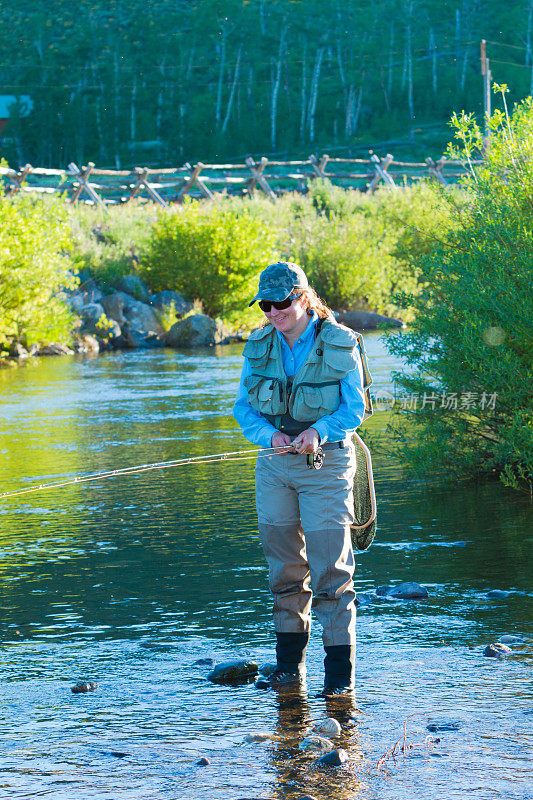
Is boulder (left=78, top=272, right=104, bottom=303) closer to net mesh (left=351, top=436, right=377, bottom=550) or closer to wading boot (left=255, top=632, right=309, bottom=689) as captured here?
net mesh (left=351, top=436, right=377, bottom=550)

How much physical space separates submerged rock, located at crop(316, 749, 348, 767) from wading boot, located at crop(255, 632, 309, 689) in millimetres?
965

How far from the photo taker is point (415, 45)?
122 meters

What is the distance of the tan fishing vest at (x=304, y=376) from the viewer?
5195 millimetres

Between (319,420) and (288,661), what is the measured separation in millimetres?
1224

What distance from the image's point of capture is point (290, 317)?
209 inches

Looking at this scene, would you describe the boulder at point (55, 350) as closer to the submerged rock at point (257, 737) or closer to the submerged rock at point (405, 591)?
the submerged rock at point (405, 591)

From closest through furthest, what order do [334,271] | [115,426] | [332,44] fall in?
1. [115,426]
2. [334,271]
3. [332,44]

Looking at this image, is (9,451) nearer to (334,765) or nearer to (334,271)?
(334,765)

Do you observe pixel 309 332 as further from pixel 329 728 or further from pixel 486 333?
pixel 486 333

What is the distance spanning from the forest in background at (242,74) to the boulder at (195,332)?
52.5 meters

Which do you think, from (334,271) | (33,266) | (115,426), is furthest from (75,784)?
(334,271)

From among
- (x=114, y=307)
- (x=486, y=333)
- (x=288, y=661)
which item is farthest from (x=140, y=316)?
(x=288, y=661)

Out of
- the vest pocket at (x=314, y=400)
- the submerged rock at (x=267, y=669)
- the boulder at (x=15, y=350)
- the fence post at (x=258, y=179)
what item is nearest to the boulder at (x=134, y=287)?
the boulder at (x=15, y=350)

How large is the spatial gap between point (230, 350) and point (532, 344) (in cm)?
2025
